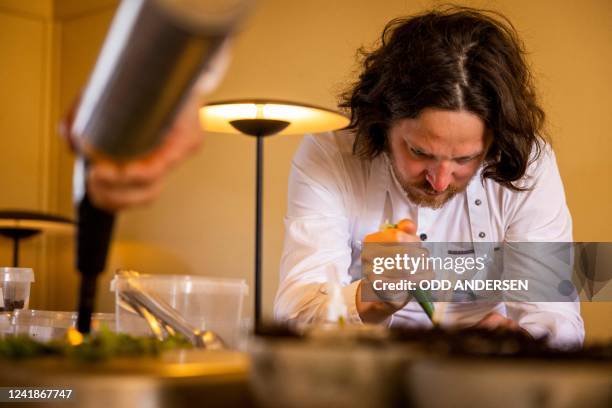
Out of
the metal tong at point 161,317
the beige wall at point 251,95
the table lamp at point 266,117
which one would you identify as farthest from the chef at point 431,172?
the metal tong at point 161,317

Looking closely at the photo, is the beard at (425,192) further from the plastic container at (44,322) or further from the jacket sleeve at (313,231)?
the plastic container at (44,322)

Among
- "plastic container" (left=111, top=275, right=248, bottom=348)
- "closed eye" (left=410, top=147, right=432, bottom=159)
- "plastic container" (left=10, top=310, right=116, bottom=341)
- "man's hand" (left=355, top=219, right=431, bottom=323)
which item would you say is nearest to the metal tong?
"plastic container" (left=111, top=275, right=248, bottom=348)

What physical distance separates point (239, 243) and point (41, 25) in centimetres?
252

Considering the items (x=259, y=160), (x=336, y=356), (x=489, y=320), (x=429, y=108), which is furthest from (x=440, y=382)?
(x=259, y=160)

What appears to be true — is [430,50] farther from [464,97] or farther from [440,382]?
[440,382]

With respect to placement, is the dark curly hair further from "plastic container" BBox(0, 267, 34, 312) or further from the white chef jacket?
"plastic container" BBox(0, 267, 34, 312)

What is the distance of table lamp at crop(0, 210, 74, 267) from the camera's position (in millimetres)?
3951

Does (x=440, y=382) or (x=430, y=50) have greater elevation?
(x=430, y=50)

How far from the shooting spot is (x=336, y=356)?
0.51 meters

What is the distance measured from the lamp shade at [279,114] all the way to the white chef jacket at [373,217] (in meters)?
0.13

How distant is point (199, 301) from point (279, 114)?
1.04 meters

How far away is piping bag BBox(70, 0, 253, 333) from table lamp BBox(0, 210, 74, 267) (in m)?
3.38

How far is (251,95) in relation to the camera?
179 inches

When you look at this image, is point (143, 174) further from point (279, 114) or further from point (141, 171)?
point (279, 114)
